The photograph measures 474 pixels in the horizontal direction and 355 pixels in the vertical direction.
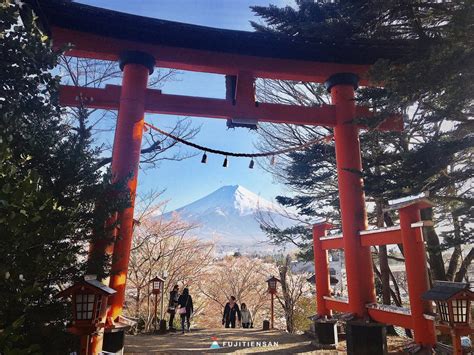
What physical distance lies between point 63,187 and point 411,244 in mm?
4895

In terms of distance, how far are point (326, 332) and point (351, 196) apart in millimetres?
2806

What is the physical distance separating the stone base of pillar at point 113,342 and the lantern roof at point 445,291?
436 centimetres

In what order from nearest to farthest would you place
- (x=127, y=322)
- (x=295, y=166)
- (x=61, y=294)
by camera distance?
(x=61, y=294), (x=127, y=322), (x=295, y=166)

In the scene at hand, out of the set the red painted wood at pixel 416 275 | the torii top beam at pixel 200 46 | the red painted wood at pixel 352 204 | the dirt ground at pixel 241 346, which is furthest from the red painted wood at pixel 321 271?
the torii top beam at pixel 200 46

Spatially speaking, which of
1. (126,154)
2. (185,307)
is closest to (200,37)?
(126,154)

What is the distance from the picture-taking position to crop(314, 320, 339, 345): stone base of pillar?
6461 millimetres

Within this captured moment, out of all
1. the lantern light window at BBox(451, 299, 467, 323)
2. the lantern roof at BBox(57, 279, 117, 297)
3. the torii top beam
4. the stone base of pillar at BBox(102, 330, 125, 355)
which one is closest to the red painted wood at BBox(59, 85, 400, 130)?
the torii top beam

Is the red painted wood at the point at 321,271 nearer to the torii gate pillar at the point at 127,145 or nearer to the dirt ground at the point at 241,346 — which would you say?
the dirt ground at the point at 241,346

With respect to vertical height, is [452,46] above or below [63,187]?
above

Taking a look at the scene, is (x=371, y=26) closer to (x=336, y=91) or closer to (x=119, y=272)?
(x=336, y=91)

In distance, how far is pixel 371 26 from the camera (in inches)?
247

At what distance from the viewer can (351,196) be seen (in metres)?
6.09

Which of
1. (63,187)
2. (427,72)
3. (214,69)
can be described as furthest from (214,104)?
(427,72)

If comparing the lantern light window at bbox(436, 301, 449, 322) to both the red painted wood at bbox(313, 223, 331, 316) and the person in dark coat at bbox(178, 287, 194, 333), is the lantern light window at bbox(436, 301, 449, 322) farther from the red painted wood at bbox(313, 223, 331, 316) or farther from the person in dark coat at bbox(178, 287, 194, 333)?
the person in dark coat at bbox(178, 287, 194, 333)
